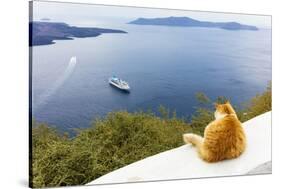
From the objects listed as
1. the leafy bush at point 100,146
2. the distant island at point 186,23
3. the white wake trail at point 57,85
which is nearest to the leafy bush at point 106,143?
the leafy bush at point 100,146

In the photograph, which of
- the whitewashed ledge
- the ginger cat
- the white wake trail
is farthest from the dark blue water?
the whitewashed ledge

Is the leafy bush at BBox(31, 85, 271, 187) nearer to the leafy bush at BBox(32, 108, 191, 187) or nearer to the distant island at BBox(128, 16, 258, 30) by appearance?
the leafy bush at BBox(32, 108, 191, 187)

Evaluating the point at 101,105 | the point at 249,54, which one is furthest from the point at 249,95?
the point at 101,105

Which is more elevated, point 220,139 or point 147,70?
point 147,70

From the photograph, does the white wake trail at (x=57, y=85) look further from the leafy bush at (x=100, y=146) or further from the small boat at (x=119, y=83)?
the small boat at (x=119, y=83)

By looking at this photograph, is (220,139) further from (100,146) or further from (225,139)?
(100,146)

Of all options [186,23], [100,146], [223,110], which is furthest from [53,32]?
[223,110]
